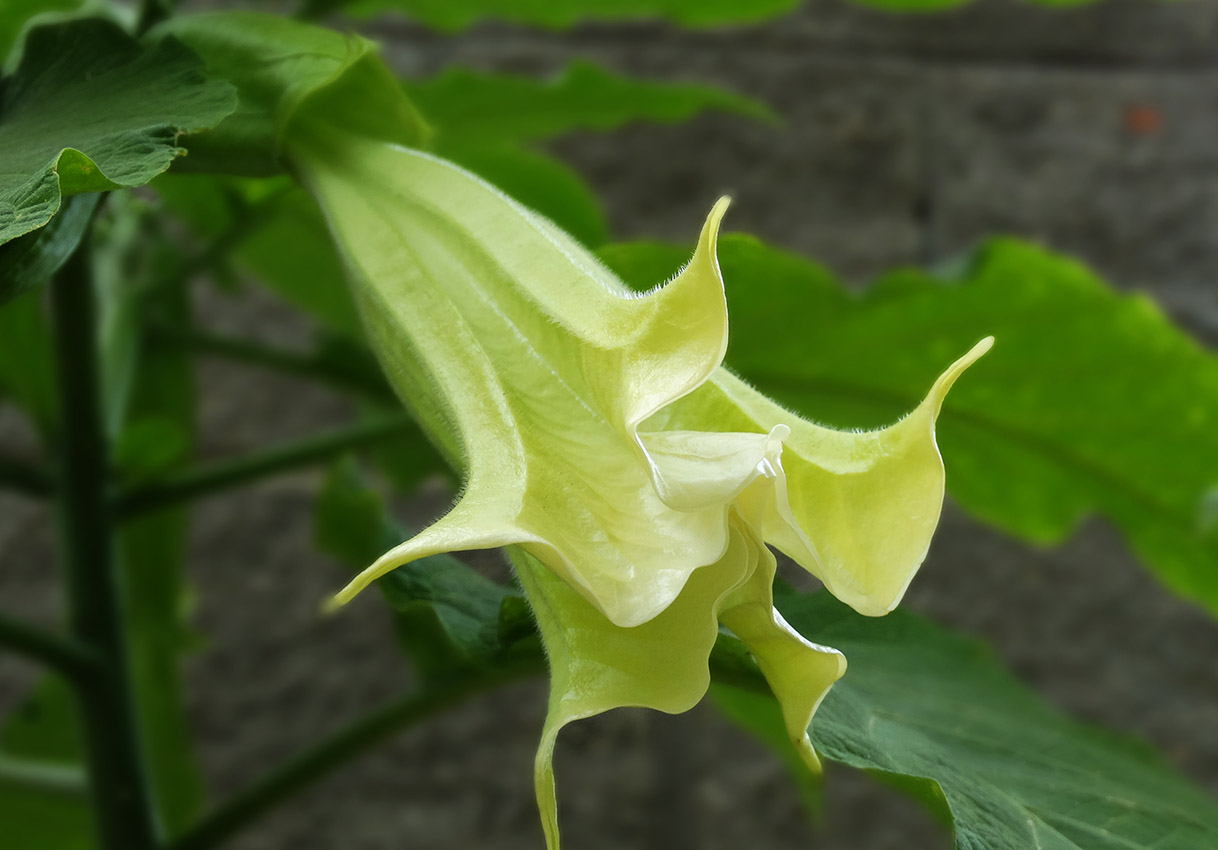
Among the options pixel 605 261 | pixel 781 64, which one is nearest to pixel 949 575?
pixel 781 64

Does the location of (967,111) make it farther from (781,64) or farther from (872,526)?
(872,526)

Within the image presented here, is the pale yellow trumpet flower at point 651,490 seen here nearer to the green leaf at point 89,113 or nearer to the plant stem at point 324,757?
the green leaf at point 89,113

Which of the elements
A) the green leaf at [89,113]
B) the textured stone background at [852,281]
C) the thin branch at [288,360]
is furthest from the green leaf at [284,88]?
the textured stone background at [852,281]

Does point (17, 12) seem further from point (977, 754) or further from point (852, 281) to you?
point (852, 281)

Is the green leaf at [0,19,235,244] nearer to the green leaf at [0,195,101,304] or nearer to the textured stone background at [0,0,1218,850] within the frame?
the green leaf at [0,195,101,304]

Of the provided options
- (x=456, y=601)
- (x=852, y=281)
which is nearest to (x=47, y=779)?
(x=456, y=601)

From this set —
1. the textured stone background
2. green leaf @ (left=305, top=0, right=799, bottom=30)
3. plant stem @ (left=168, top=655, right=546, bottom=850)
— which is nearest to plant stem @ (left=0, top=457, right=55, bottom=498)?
plant stem @ (left=168, top=655, right=546, bottom=850)
